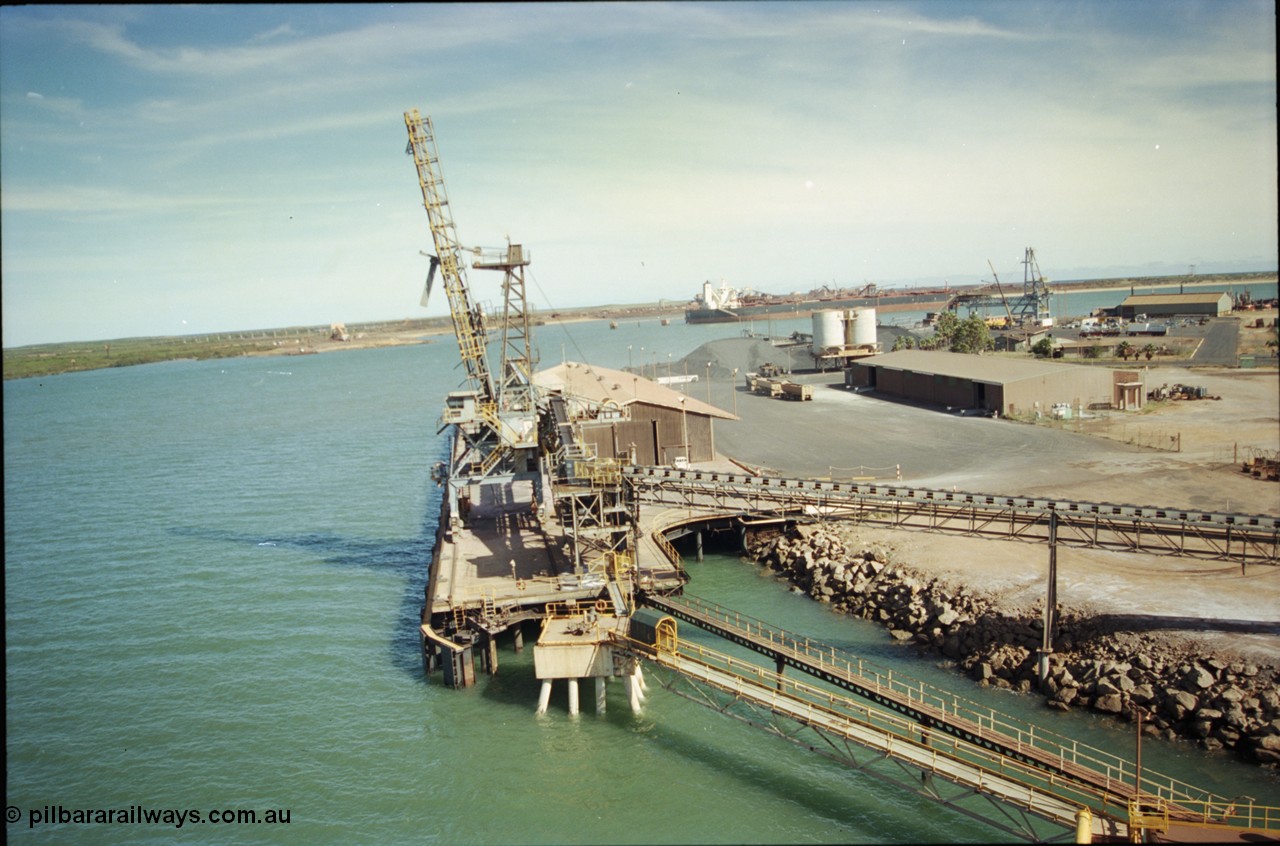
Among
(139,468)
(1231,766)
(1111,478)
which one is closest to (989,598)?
(1231,766)

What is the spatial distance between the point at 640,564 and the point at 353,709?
10832 millimetres

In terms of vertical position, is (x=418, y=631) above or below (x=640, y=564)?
below

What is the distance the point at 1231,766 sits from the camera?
1969cm

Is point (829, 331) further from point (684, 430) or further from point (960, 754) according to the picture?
point (960, 754)

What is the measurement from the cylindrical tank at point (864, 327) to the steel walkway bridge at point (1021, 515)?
50657mm

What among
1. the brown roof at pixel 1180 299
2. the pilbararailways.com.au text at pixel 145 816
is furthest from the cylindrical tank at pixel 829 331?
the pilbararailways.com.au text at pixel 145 816

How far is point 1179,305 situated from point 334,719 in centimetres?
10537

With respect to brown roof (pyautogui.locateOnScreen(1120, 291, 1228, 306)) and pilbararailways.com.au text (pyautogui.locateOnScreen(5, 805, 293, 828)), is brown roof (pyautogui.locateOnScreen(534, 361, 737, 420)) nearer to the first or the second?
pilbararailways.com.au text (pyautogui.locateOnScreen(5, 805, 293, 828))

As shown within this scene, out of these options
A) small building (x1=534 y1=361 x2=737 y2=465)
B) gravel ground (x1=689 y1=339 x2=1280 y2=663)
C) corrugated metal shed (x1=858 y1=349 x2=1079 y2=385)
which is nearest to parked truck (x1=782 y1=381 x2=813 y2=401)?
gravel ground (x1=689 y1=339 x2=1280 y2=663)

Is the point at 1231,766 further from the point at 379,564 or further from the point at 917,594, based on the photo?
the point at 379,564

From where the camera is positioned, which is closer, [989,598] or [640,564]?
[989,598]

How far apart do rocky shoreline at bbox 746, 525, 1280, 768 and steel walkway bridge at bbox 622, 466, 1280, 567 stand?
2399 millimetres

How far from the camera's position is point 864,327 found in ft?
276

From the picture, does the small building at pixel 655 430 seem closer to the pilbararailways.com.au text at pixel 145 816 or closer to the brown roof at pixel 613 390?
the brown roof at pixel 613 390
